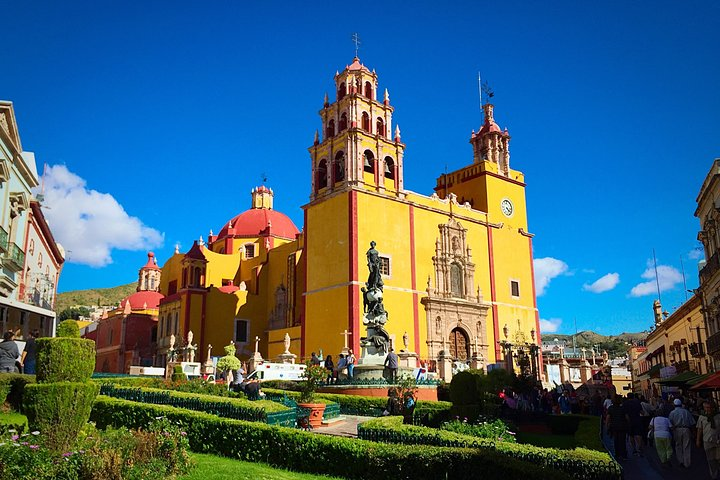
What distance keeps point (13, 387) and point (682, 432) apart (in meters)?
12.9

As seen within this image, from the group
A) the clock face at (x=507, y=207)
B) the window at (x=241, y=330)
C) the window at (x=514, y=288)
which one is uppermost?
the clock face at (x=507, y=207)

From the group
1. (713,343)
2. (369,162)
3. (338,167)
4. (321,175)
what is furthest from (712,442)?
(321,175)

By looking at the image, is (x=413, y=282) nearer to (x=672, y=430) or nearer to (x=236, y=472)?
(x=672, y=430)

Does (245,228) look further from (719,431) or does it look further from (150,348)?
(719,431)

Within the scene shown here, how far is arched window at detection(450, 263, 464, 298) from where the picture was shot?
116ft

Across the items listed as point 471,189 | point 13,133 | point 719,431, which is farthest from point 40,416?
point 471,189

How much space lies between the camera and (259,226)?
45.9 meters

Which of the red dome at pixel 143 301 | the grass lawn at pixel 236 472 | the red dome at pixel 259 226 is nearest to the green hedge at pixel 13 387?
the grass lawn at pixel 236 472

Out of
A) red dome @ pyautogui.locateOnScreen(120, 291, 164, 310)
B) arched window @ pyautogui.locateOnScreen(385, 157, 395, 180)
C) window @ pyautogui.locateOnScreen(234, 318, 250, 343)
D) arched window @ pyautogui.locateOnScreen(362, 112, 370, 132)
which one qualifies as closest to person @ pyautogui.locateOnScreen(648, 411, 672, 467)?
arched window @ pyautogui.locateOnScreen(385, 157, 395, 180)

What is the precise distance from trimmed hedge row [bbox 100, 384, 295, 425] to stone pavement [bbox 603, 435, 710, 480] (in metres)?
6.22

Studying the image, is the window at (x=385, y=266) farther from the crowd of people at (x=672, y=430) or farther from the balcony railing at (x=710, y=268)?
the crowd of people at (x=672, y=430)

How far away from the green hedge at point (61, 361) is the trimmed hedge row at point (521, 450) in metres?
4.19

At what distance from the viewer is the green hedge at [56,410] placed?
7.99 meters

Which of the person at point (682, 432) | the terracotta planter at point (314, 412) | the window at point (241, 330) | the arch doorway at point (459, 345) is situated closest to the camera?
the person at point (682, 432)
